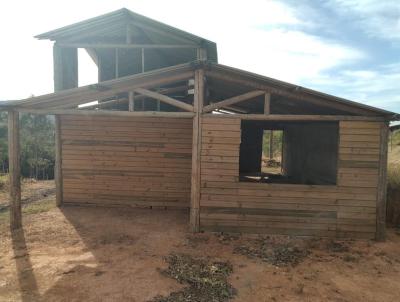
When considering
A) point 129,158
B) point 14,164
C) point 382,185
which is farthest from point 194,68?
point 382,185

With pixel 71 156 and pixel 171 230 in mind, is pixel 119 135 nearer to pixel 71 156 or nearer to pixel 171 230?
pixel 71 156

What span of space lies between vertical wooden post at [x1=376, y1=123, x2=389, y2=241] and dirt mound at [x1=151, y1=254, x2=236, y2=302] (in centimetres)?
450

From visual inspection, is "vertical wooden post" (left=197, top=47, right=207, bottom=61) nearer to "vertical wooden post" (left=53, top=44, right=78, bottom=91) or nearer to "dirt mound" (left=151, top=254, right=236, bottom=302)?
"vertical wooden post" (left=53, top=44, right=78, bottom=91)

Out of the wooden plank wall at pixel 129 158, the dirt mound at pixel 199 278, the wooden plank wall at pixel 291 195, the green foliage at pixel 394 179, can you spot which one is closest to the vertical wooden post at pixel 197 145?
the wooden plank wall at pixel 291 195

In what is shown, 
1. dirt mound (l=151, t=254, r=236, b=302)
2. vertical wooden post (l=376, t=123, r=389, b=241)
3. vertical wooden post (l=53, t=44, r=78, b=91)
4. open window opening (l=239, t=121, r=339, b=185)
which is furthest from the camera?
vertical wooden post (l=53, t=44, r=78, b=91)

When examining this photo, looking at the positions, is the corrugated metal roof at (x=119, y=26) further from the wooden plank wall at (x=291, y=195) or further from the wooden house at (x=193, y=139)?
the wooden plank wall at (x=291, y=195)

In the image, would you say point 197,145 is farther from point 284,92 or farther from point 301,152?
point 301,152

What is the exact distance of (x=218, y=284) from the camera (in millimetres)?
5547

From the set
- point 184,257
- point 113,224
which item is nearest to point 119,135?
point 113,224

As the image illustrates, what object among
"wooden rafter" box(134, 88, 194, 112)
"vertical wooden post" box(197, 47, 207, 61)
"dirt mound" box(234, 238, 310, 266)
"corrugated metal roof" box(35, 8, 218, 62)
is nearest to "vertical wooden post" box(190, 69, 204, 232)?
"wooden rafter" box(134, 88, 194, 112)

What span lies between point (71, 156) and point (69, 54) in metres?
3.97

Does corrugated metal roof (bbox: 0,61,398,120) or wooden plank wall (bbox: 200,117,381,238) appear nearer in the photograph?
corrugated metal roof (bbox: 0,61,398,120)

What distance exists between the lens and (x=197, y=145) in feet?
27.1

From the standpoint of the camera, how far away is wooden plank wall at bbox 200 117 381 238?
8164mm
